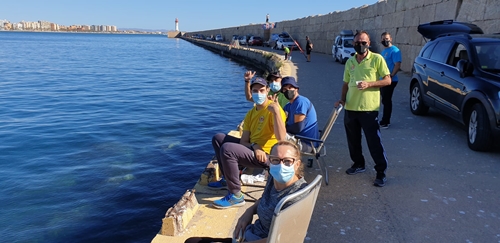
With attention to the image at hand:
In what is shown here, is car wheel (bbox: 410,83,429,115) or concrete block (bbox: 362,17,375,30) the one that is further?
concrete block (bbox: 362,17,375,30)

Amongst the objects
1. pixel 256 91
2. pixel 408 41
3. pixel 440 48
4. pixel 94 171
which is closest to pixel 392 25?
pixel 408 41

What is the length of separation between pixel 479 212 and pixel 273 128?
7.56 ft

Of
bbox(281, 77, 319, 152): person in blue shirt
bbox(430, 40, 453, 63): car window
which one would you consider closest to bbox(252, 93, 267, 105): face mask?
bbox(281, 77, 319, 152): person in blue shirt

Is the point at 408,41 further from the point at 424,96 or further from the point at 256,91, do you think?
the point at 256,91

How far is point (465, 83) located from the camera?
6691 millimetres

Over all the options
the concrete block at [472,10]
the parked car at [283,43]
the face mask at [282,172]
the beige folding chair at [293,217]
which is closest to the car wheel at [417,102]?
the concrete block at [472,10]

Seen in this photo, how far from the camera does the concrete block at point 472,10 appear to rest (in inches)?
501

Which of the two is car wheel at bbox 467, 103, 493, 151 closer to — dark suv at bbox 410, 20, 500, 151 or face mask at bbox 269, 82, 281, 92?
dark suv at bbox 410, 20, 500, 151

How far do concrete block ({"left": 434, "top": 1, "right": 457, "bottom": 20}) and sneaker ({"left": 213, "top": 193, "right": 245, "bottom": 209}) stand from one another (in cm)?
1360

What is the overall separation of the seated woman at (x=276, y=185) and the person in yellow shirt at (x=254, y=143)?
1.31 meters

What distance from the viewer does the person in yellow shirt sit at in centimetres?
420

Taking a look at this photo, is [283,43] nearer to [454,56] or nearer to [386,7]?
[386,7]

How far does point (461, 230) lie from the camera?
381 centimetres

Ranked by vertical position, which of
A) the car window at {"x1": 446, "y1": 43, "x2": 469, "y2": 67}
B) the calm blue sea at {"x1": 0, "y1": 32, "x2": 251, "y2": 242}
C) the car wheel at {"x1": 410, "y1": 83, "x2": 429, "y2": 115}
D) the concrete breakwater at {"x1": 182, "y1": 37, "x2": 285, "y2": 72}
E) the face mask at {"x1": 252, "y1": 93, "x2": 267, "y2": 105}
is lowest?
the calm blue sea at {"x1": 0, "y1": 32, "x2": 251, "y2": 242}
